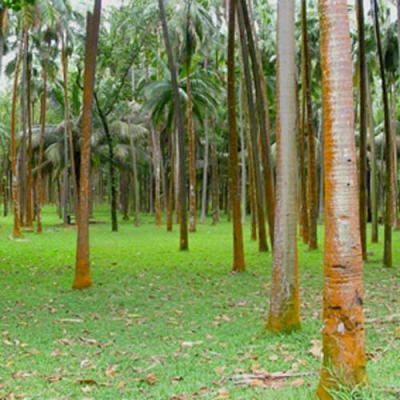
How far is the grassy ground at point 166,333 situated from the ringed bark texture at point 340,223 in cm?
31

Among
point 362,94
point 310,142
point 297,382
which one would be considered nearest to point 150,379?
point 297,382

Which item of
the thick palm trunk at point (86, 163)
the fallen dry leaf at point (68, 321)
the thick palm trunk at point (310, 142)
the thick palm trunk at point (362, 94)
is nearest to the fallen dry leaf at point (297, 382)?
the fallen dry leaf at point (68, 321)

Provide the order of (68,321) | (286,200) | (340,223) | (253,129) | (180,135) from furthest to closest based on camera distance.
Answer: (180,135) < (253,129) < (68,321) < (286,200) < (340,223)

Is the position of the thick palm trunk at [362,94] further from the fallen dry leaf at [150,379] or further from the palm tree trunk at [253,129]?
the fallen dry leaf at [150,379]

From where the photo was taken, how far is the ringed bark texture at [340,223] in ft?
13.7

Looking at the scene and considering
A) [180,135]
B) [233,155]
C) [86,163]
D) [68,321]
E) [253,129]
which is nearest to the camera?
[68,321]

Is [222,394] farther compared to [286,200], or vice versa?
[286,200]

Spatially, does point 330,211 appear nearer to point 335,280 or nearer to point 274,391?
point 335,280

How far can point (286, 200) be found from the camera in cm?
706

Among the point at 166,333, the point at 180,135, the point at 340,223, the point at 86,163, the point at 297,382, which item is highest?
the point at 180,135

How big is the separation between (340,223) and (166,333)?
3981 mm

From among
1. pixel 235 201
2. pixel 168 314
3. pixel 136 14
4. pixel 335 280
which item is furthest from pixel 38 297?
pixel 136 14

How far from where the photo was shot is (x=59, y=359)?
625 cm

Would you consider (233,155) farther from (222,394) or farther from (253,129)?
(222,394)
